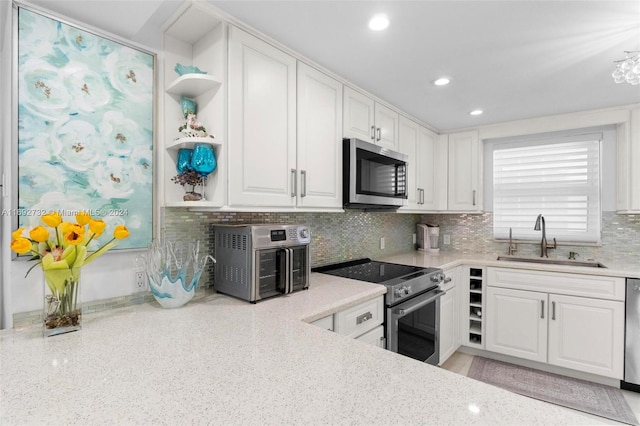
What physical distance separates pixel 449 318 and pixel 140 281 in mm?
2367

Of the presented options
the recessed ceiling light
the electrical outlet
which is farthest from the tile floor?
the recessed ceiling light

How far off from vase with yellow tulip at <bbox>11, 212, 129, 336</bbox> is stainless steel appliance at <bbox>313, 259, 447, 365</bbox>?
143 cm

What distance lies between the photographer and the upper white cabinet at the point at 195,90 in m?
1.44

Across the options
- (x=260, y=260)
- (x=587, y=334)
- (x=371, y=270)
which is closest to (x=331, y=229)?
(x=371, y=270)

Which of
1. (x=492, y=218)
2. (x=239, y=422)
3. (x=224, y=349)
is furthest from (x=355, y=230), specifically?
(x=239, y=422)

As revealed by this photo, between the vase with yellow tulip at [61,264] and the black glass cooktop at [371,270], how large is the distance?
143 centimetres

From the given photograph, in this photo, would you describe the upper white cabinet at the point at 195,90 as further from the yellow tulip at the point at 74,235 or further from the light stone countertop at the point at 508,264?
the light stone countertop at the point at 508,264

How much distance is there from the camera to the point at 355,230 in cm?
278

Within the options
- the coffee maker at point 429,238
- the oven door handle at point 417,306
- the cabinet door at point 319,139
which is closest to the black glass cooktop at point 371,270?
the oven door handle at point 417,306

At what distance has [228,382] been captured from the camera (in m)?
0.82

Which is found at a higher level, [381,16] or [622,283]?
[381,16]

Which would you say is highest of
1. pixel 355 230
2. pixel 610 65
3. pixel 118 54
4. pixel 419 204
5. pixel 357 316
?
pixel 610 65

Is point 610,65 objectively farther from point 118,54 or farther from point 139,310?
point 139,310

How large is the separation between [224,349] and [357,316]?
803mm
